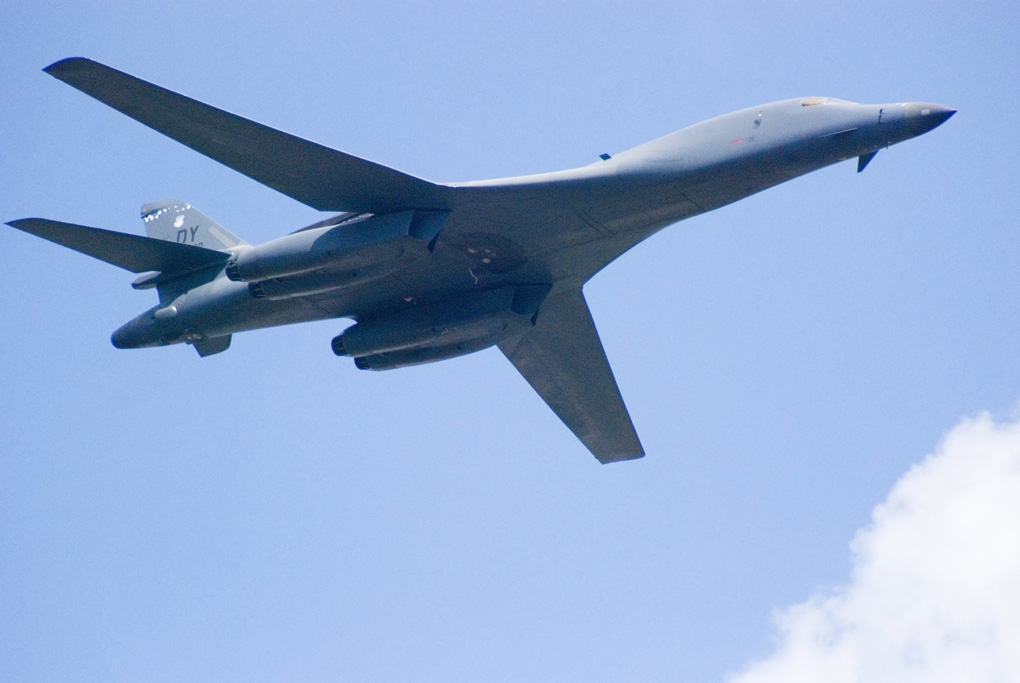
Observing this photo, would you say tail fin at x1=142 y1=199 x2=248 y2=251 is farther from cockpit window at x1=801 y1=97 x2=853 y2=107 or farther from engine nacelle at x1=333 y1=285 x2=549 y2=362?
cockpit window at x1=801 y1=97 x2=853 y2=107

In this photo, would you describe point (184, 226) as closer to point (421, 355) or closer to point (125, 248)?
point (125, 248)

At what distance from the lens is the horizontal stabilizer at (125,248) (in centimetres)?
2138

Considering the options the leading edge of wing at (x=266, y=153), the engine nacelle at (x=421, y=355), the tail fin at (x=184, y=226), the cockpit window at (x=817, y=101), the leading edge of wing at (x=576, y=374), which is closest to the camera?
the cockpit window at (x=817, y=101)

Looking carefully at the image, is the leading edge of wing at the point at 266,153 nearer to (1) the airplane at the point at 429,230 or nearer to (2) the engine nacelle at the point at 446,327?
(1) the airplane at the point at 429,230

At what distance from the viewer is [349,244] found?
19.9 m

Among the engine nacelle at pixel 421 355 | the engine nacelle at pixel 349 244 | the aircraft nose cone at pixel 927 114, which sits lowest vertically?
the aircraft nose cone at pixel 927 114

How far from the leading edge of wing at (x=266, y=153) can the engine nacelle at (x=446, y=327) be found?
2688 millimetres

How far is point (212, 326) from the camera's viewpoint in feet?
76.0

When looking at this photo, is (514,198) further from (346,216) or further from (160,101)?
(160,101)

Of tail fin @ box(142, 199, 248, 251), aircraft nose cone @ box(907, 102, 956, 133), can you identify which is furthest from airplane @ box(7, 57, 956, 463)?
tail fin @ box(142, 199, 248, 251)

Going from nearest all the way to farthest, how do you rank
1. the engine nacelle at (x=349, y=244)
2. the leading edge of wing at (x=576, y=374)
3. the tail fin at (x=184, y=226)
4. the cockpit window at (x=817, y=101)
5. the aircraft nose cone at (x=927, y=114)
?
the aircraft nose cone at (x=927, y=114) → the cockpit window at (x=817, y=101) → the engine nacelle at (x=349, y=244) → the leading edge of wing at (x=576, y=374) → the tail fin at (x=184, y=226)

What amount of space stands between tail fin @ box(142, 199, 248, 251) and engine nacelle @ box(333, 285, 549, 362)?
424 centimetres

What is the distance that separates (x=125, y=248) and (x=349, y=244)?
18.1 feet

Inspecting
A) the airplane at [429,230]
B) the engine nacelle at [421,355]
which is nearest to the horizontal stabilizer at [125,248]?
the airplane at [429,230]
